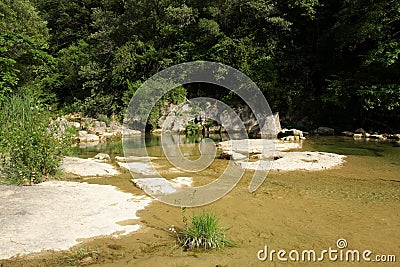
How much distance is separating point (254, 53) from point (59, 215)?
18.8 m

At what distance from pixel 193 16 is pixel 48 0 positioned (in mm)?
18879

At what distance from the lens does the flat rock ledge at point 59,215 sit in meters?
3.78

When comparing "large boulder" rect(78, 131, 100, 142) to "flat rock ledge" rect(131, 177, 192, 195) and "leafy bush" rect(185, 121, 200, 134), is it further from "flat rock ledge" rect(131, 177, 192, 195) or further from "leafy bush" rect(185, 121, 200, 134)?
"flat rock ledge" rect(131, 177, 192, 195)

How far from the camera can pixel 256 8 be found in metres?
20.5

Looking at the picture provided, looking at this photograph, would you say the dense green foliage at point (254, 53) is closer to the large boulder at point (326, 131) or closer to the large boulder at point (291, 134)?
the large boulder at point (326, 131)

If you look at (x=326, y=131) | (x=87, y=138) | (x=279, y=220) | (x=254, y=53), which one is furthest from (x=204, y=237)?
(x=254, y=53)

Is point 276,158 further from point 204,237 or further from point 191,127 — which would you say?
point 191,127

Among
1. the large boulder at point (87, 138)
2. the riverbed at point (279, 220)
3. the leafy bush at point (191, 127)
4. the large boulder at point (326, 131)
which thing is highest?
the leafy bush at point (191, 127)

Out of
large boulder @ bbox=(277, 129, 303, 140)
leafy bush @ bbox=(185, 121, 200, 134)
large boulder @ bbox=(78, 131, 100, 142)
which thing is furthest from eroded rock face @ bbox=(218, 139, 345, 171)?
leafy bush @ bbox=(185, 121, 200, 134)

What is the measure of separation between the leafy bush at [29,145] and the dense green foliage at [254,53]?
1002cm

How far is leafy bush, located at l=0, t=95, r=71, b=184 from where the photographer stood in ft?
20.4

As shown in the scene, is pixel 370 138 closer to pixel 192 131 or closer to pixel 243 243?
pixel 192 131

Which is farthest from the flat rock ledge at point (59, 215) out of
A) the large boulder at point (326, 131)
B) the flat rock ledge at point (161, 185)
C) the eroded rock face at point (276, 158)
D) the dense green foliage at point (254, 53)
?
the large boulder at point (326, 131)

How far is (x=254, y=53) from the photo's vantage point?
21.2 meters
